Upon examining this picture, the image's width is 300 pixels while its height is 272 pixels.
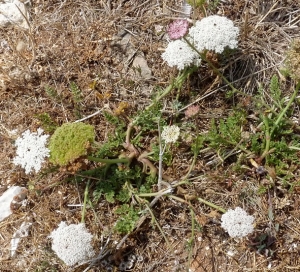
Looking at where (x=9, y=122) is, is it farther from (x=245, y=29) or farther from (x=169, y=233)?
(x=245, y=29)

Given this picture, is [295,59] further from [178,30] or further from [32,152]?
[32,152]

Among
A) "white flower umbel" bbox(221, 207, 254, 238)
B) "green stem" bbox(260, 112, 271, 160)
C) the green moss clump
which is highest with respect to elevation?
the green moss clump

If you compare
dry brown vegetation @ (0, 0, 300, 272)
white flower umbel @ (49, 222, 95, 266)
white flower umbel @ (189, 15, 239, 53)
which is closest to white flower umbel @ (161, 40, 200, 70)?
white flower umbel @ (189, 15, 239, 53)

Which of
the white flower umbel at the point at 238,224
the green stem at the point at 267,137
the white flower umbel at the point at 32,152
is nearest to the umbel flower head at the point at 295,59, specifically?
the green stem at the point at 267,137

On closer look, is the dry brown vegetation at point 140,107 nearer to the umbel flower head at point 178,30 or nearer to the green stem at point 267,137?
the green stem at point 267,137

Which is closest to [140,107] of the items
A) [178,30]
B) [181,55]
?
[181,55]

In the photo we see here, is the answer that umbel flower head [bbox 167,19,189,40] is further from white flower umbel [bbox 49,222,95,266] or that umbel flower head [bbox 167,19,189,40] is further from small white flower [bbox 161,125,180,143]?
white flower umbel [bbox 49,222,95,266]

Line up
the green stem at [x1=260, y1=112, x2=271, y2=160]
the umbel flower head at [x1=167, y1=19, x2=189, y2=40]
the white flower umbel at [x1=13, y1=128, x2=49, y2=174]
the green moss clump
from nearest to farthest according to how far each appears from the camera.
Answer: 1. the green moss clump
2. the white flower umbel at [x1=13, y1=128, x2=49, y2=174]
3. the umbel flower head at [x1=167, y1=19, x2=189, y2=40]
4. the green stem at [x1=260, y1=112, x2=271, y2=160]
